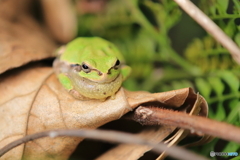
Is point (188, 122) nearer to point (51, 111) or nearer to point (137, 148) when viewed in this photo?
point (137, 148)

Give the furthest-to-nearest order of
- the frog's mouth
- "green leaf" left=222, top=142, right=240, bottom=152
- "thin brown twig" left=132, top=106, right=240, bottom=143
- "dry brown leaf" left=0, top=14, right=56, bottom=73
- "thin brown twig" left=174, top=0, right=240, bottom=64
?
"dry brown leaf" left=0, top=14, right=56, bottom=73
the frog's mouth
"green leaf" left=222, top=142, right=240, bottom=152
"thin brown twig" left=174, top=0, right=240, bottom=64
"thin brown twig" left=132, top=106, right=240, bottom=143

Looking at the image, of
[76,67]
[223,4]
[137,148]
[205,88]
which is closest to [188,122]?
[137,148]

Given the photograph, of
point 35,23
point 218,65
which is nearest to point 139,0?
point 218,65

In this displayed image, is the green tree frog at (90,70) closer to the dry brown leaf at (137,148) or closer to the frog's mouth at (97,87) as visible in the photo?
the frog's mouth at (97,87)

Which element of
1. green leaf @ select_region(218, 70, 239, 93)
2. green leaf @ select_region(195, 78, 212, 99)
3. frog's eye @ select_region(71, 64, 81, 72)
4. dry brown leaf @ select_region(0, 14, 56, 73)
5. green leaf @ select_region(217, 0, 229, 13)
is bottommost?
green leaf @ select_region(195, 78, 212, 99)

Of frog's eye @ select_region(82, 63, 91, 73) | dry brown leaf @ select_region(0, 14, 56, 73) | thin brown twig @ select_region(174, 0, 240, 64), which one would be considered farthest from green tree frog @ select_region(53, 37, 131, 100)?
thin brown twig @ select_region(174, 0, 240, 64)

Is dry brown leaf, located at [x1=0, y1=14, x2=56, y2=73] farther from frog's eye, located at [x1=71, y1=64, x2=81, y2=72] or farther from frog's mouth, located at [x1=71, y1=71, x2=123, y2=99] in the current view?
frog's mouth, located at [x1=71, y1=71, x2=123, y2=99]

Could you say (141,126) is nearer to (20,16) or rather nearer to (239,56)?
(239,56)
